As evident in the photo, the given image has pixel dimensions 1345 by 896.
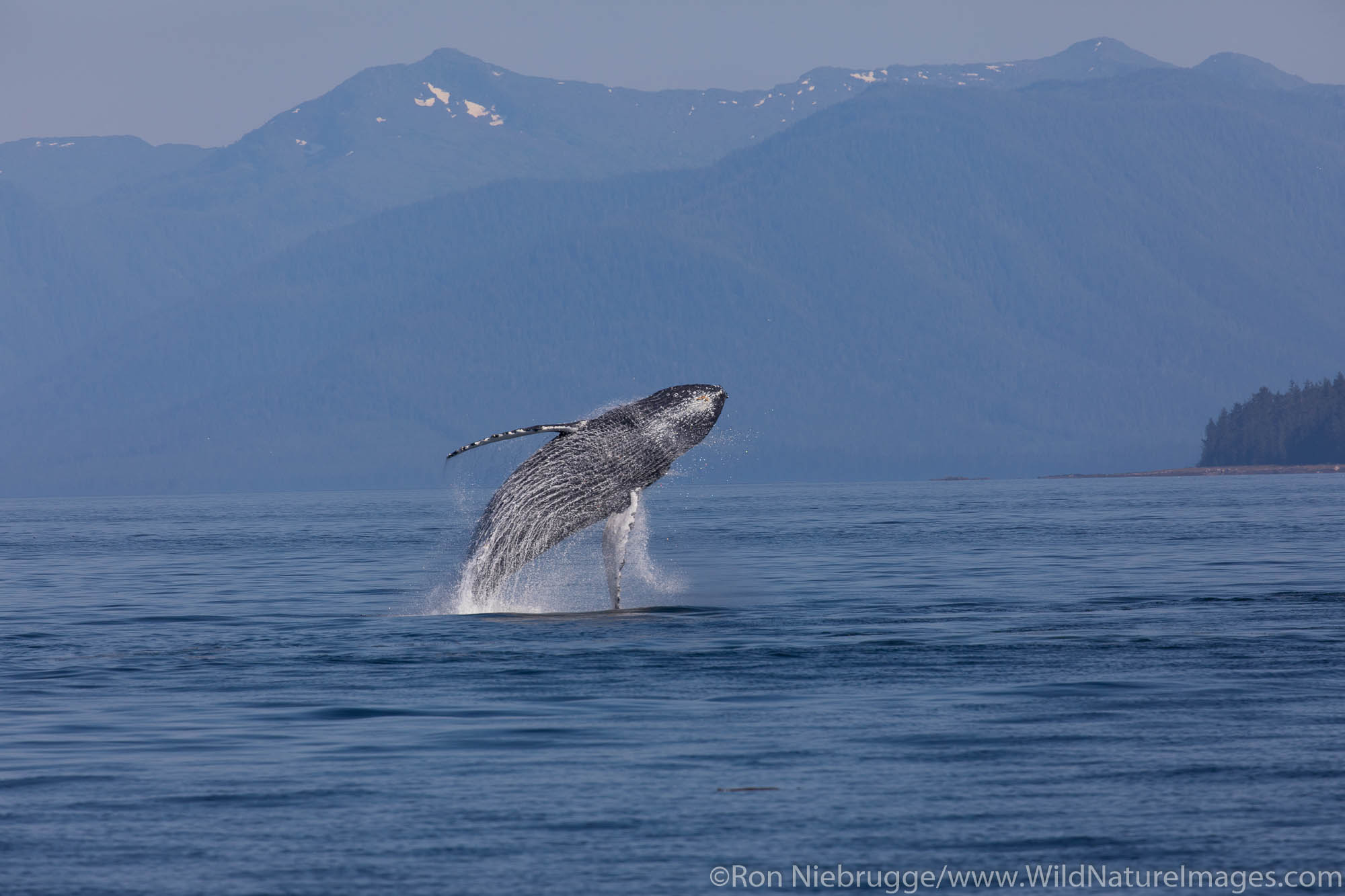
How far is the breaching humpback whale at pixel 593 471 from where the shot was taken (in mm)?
21656

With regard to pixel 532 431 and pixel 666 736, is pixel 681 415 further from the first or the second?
pixel 666 736

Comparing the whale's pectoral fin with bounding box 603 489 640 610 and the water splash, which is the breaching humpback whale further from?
the water splash

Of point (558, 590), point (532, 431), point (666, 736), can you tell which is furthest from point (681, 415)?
point (558, 590)

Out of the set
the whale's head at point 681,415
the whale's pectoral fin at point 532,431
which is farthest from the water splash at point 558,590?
the whale's pectoral fin at point 532,431

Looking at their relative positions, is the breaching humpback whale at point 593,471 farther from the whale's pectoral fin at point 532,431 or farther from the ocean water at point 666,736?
the ocean water at point 666,736

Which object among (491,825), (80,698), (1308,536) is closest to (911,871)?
(491,825)

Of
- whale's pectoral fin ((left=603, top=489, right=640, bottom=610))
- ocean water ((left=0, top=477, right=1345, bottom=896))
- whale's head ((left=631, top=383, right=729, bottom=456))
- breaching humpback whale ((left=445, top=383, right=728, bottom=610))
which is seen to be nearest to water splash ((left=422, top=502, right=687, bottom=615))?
whale's pectoral fin ((left=603, top=489, right=640, bottom=610))

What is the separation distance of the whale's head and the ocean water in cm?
263

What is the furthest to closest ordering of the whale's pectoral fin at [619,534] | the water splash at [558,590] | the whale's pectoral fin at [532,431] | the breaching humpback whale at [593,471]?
the water splash at [558,590], the whale's pectoral fin at [619,534], the breaching humpback whale at [593,471], the whale's pectoral fin at [532,431]

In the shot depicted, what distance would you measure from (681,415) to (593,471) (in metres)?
1.35

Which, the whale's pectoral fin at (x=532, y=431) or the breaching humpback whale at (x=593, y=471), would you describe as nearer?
the whale's pectoral fin at (x=532, y=431)

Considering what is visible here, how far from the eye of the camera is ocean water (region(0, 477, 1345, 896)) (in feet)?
34.1

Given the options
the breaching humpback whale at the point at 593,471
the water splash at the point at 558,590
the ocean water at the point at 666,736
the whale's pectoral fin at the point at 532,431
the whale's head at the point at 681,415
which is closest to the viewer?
the ocean water at the point at 666,736

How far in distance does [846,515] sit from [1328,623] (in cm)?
6443
